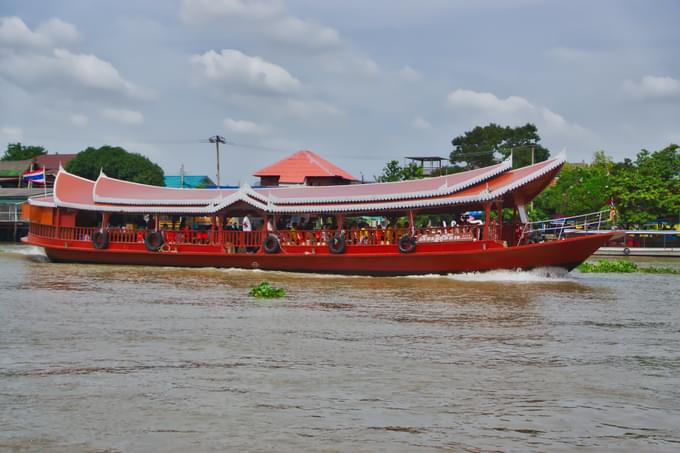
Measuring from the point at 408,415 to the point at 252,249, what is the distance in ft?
49.7

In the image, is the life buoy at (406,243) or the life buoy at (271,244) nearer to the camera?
the life buoy at (406,243)

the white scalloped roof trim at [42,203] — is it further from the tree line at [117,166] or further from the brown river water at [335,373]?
the tree line at [117,166]

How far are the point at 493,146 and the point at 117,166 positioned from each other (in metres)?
24.9

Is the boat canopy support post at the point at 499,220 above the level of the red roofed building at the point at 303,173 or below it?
below

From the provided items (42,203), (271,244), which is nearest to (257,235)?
(271,244)

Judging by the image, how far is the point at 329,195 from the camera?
19.9m

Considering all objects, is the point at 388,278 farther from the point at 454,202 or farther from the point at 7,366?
the point at 7,366

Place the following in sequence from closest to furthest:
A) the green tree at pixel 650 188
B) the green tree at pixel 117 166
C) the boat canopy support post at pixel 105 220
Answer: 1. the boat canopy support post at pixel 105 220
2. the green tree at pixel 650 188
3. the green tree at pixel 117 166

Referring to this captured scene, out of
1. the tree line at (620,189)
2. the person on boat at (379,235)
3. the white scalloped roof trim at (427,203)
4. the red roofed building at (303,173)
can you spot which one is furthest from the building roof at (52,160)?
the person on boat at (379,235)

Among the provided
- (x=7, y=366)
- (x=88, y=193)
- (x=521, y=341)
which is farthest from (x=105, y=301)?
(x=88, y=193)

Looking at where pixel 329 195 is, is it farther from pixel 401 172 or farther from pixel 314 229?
pixel 401 172

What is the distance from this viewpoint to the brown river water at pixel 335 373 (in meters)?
5.33

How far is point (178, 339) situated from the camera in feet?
29.5

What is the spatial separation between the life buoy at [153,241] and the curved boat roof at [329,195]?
75 centimetres
